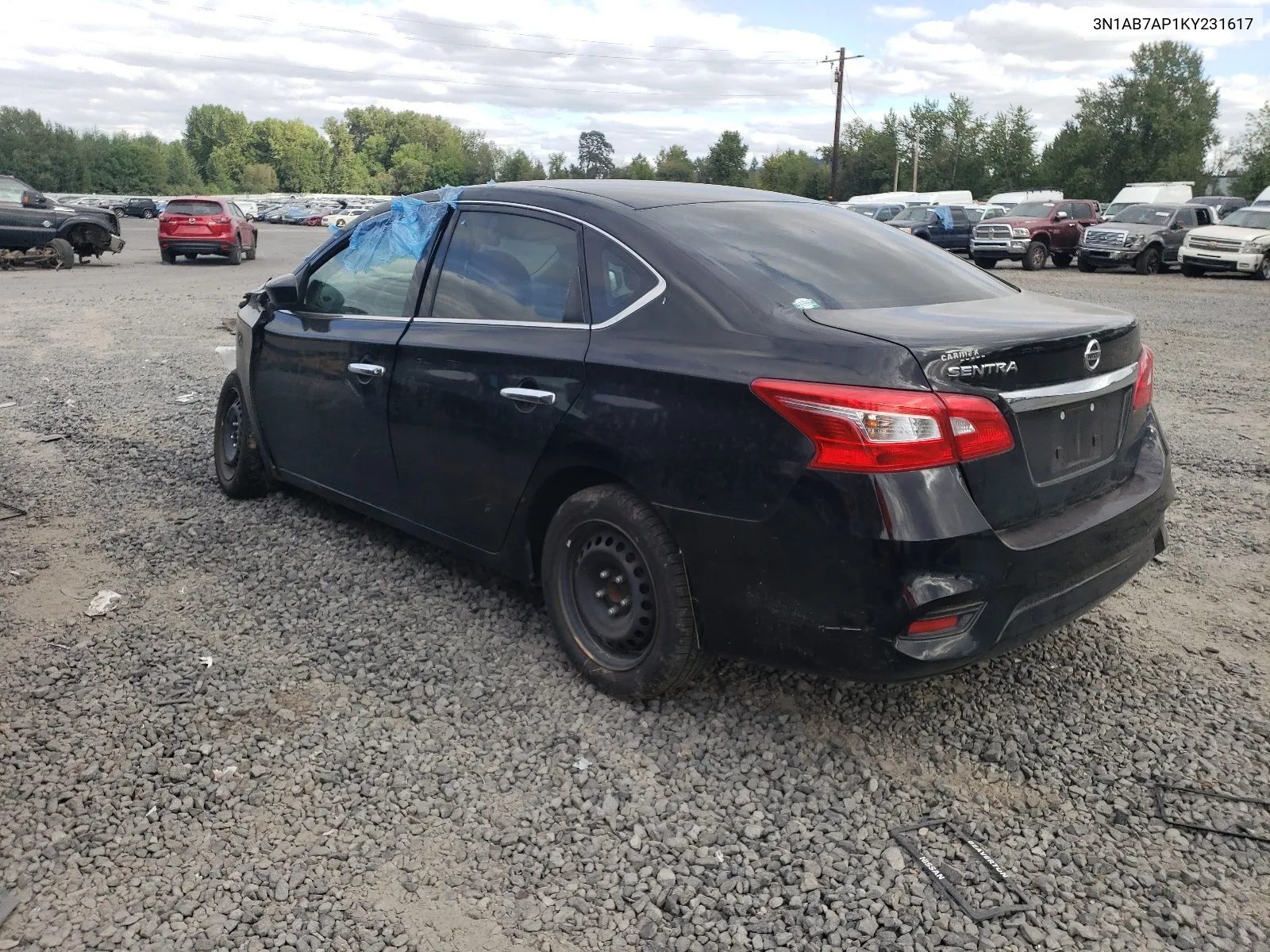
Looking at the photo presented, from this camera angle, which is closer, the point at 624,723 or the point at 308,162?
the point at 624,723

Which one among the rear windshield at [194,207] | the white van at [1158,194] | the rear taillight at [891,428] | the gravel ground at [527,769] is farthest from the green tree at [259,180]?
the rear taillight at [891,428]

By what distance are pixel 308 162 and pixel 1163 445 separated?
134208 mm

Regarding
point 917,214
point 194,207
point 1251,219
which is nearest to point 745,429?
point 194,207

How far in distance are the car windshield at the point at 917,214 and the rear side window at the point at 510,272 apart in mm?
26832

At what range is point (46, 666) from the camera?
12.1 feet

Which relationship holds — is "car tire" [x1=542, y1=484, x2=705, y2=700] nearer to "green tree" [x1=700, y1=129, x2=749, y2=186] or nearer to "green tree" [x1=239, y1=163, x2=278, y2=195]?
"green tree" [x1=700, y1=129, x2=749, y2=186]

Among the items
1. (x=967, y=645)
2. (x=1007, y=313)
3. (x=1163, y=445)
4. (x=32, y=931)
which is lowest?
(x=32, y=931)

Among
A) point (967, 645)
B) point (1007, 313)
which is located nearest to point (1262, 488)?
point (1007, 313)

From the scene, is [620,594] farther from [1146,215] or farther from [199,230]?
[1146,215]

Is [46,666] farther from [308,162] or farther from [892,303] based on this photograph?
[308,162]

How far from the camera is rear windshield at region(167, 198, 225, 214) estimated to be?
24641 mm

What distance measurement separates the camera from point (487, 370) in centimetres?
368

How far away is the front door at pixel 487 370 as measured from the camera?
3.51 meters

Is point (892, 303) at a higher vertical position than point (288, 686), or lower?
higher
